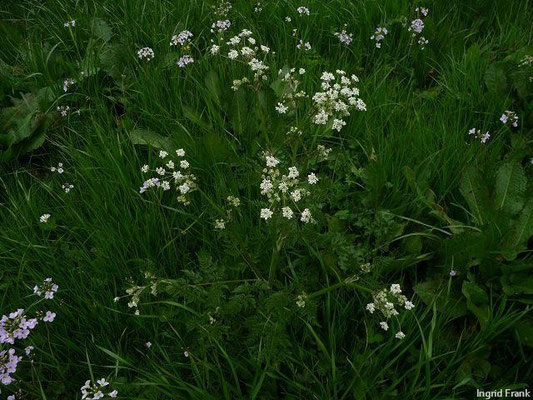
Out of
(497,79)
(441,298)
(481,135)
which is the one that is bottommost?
(441,298)

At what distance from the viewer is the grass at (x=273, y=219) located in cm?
191

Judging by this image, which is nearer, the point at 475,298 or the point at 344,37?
the point at 475,298

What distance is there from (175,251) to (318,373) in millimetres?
836

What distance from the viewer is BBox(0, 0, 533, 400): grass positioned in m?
1.91

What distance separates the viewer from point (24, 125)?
2.78 meters

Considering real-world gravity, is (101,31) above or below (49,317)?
above

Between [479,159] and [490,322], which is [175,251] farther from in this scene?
[479,159]

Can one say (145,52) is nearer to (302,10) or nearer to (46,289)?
(302,10)

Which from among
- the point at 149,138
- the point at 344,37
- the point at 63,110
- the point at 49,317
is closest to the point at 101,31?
the point at 63,110

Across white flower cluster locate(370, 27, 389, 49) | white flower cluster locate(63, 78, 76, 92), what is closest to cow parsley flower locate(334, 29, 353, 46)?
white flower cluster locate(370, 27, 389, 49)

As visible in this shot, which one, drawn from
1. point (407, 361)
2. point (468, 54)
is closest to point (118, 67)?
point (468, 54)

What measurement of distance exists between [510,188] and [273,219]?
124 cm

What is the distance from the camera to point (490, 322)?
196 centimetres

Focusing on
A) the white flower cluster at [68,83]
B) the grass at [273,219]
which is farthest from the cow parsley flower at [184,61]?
the white flower cluster at [68,83]
